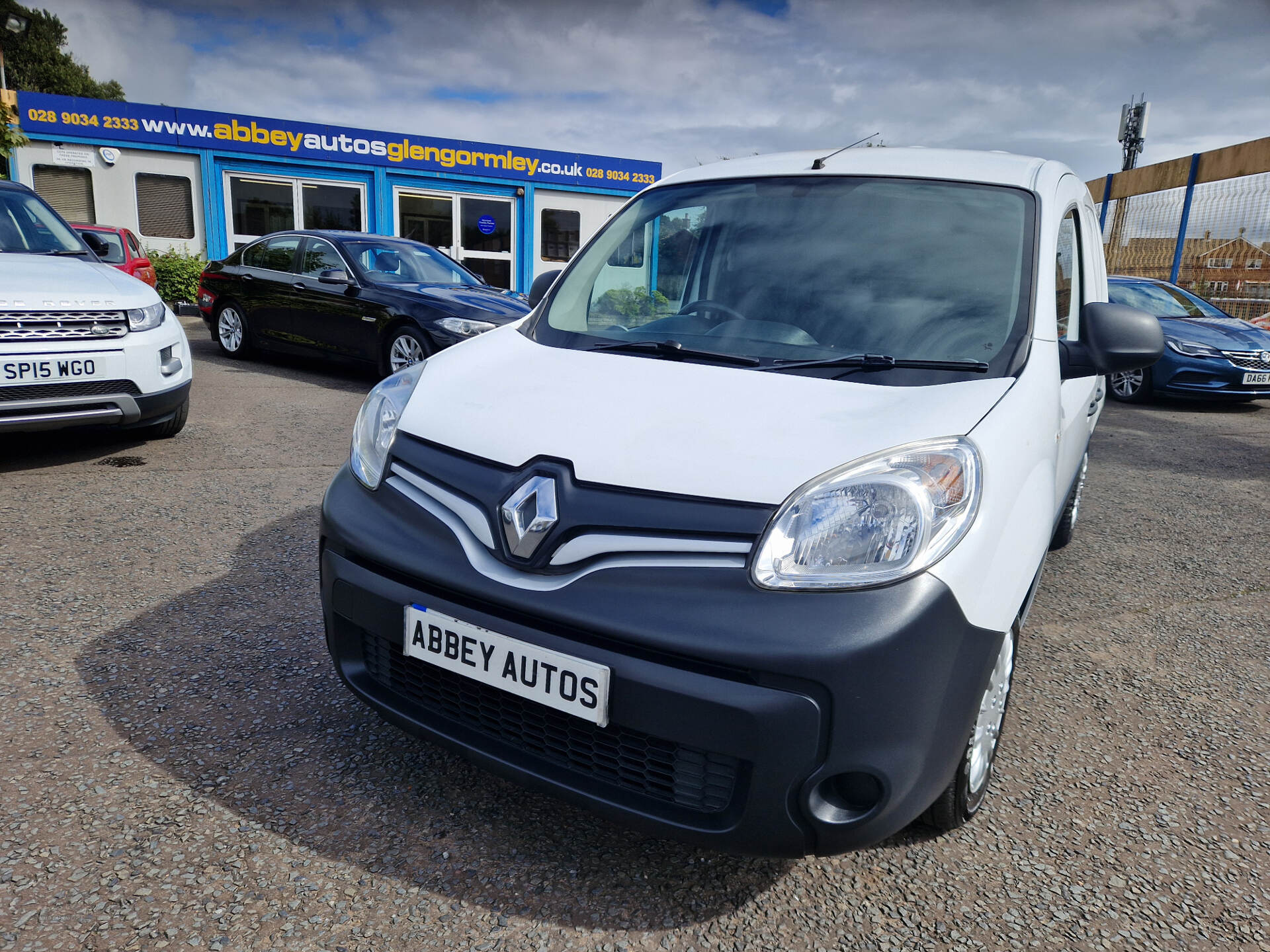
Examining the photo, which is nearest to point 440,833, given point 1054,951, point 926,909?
point 926,909

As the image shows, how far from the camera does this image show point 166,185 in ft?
53.2

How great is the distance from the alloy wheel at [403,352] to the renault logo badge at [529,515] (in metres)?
6.42

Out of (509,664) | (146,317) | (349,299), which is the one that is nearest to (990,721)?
(509,664)

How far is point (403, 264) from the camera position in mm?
8875

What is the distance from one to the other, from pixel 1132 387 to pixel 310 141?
47.3ft

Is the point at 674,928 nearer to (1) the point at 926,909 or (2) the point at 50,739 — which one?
(1) the point at 926,909

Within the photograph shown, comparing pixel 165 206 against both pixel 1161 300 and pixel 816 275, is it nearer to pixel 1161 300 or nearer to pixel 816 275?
pixel 1161 300

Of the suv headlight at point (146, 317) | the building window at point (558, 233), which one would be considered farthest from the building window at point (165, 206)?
the suv headlight at point (146, 317)

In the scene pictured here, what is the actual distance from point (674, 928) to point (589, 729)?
44 centimetres

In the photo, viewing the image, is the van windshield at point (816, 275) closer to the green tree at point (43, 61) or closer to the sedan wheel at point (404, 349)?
the sedan wheel at point (404, 349)

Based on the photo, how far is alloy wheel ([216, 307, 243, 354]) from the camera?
10.0 meters

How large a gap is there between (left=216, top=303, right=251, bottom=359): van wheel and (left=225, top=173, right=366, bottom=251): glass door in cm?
711

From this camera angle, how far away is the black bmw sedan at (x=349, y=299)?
796 centimetres

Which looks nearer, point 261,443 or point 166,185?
point 261,443
